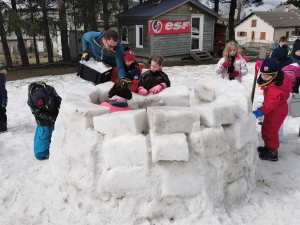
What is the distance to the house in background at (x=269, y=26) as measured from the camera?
40.7 metres

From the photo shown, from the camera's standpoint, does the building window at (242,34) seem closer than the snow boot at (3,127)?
No

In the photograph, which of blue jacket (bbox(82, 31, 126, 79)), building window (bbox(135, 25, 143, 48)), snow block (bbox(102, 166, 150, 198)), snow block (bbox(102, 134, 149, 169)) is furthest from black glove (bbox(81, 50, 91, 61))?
building window (bbox(135, 25, 143, 48))

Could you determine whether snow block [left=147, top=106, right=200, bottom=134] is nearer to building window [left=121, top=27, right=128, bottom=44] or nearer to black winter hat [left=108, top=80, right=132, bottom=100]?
black winter hat [left=108, top=80, right=132, bottom=100]

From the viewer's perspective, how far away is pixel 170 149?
256 cm

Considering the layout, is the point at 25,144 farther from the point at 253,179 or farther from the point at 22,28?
the point at 22,28

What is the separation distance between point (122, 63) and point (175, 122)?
6.75 feet

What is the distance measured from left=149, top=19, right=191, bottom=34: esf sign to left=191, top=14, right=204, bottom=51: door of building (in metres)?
0.94

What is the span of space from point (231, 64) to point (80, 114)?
3205mm

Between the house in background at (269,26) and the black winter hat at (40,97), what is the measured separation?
40.6 meters

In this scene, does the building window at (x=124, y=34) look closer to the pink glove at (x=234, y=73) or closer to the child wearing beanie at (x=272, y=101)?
the pink glove at (x=234, y=73)

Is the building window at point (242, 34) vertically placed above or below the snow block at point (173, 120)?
above

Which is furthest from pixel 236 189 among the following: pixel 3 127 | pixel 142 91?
pixel 3 127

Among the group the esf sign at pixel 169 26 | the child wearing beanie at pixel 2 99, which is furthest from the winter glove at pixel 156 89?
the esf sign at pixel 169 26

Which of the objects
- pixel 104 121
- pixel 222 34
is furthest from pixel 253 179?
pixel 222 34
